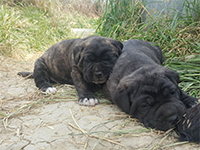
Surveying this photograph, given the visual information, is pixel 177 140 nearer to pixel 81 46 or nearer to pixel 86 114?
pixel 86 114

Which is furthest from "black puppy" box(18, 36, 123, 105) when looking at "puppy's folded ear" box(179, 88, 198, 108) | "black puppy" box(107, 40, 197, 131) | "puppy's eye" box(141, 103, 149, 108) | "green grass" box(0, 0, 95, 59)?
"green grass" box(0, 0, 95, 59)

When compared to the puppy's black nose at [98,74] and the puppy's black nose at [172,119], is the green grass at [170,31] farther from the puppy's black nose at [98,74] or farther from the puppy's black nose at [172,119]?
the puppy's black nose at [98,74]

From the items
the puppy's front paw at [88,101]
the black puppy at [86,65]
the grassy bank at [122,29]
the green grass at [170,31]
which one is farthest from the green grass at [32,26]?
the puppy's front paw at [88,101]

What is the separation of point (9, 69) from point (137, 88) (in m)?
5.36

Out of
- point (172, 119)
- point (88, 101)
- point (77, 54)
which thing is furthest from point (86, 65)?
point (172, 119)

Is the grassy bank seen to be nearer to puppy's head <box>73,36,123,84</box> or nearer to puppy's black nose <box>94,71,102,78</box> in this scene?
puppy's head <box>73,36,123,84</box>

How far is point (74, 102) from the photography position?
4777mm

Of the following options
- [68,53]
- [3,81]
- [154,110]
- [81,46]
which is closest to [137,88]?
[154,110]

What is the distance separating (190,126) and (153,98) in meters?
0.61

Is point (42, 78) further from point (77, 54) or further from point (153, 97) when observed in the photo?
point (153, 97)

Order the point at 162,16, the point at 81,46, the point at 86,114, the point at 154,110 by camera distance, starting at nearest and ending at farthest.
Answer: the point at 154,110, the point at 86,114, the point at 81,46, the point at 162,16

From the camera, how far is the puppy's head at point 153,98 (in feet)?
10.6

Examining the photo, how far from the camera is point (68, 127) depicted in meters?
3.65

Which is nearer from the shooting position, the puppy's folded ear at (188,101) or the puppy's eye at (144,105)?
the puppy's eye at (144,105)
